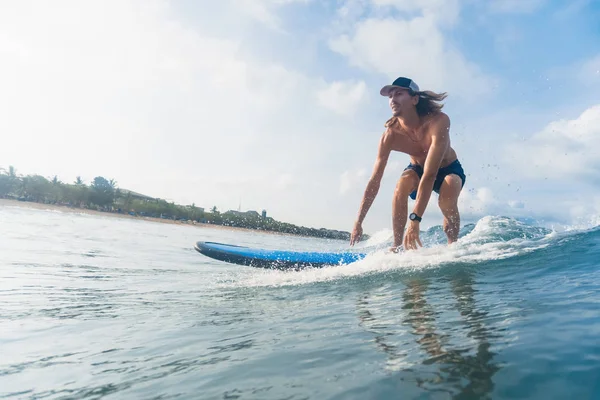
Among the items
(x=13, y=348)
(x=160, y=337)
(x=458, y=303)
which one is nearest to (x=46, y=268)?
(x=13, y=348)

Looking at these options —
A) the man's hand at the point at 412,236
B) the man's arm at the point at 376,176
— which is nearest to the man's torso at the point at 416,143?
the man's arm at the point at 376,176

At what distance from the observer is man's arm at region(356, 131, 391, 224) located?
580 cm

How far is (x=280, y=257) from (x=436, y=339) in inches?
170

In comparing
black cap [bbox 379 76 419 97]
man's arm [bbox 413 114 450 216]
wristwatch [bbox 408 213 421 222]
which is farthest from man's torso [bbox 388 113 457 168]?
wristwatch [bbox 408 213 421 222]

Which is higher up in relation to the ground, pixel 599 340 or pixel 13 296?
pixel 599 340

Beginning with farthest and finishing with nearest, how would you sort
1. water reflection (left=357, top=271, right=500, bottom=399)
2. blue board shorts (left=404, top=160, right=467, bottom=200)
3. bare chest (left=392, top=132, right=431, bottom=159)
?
blue board shorts (left=404, top=160, right=467, bottom=200)
bare chest (left=392, top=132, right=431, bottom=159)
water reflection (left=357, top=271, right=500, bottom=399)

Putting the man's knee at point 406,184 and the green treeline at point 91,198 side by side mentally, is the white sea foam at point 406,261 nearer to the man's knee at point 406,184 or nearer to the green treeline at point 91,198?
the man's knee at point 406,184

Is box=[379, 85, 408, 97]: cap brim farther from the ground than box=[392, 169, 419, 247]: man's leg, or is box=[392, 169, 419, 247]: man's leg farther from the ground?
box=[379, 85, 408, 97]: cap brim

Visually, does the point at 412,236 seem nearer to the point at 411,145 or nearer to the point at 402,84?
the point at 411,145

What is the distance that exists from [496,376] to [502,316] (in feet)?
3.23

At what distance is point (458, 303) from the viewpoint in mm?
2945

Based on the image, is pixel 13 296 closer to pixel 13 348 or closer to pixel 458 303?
pixel 13 348

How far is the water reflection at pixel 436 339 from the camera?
1.57m

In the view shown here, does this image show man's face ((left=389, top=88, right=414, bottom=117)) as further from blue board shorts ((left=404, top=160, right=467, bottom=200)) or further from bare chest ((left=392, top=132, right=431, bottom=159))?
blue board shorts ((left=404, top=160, right=467, bottom=200))
